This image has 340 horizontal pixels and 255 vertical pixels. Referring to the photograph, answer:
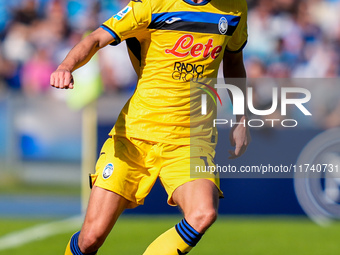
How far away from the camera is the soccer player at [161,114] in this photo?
479cm

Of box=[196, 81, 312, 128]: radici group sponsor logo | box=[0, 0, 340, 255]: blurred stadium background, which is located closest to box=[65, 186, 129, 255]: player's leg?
box=[0, 0, 340, 255]: blurred stadium background

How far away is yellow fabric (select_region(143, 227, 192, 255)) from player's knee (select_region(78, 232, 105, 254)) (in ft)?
1.38

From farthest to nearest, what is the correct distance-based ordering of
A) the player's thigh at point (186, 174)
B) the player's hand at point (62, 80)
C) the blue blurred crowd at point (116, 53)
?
1. the blue blurred crowd at point (116, 53)
2. the player's thigh at point (186, 174)
3. the player's hand at point (62, 80)

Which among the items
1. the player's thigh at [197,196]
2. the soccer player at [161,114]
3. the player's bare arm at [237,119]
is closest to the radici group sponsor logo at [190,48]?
the soccer player at [161,114]

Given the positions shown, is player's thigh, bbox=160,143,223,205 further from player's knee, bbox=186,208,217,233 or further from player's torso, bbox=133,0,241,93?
player's torso, bbox=133,0,241,93

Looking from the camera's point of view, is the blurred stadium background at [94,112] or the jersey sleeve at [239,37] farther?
the blurred stadium background at [94,112]

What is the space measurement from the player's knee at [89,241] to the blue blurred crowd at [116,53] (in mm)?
6742

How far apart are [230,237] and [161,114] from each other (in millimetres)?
3953

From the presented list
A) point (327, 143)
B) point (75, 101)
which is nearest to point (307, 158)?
point (327, 143)

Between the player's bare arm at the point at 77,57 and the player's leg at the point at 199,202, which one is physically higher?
the player's bare arm at the point at 77,57

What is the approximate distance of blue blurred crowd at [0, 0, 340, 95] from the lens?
467 inches

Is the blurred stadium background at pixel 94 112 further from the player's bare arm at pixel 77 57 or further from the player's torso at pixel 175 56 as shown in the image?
the player's bare arm at pixel 77 57

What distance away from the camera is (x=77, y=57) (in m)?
4.36

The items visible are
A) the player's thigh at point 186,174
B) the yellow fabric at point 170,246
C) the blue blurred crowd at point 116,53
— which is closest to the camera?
the yellow fabric at point 170,246
